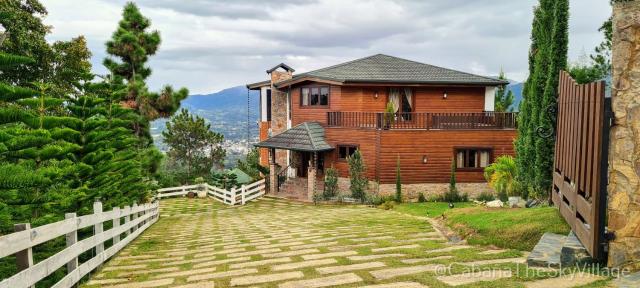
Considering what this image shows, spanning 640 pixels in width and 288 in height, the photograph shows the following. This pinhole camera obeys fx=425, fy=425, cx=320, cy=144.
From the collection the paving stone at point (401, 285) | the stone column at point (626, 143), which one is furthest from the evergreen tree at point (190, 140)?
the stone column at point (626, 143)

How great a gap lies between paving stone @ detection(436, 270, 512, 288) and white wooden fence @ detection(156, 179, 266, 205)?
1913 cm

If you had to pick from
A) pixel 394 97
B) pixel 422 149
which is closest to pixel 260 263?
pixel 422 149

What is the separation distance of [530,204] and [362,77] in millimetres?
14058

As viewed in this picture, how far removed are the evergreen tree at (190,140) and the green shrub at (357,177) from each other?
83.8 ft

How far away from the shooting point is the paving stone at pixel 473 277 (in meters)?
4.37

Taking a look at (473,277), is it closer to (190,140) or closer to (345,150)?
(345,150)

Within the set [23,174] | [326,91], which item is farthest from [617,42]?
[326,91]

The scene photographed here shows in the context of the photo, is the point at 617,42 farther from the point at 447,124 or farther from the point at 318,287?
the point at 447,124

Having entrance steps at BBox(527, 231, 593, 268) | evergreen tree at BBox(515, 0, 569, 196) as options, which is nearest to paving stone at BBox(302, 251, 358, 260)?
entrance steps at BBox(527, 231, 593, 268)

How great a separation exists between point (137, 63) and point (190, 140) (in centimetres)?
2374

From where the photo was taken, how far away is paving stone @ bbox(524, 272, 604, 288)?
4102 millimetres

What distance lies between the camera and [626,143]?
172 inches

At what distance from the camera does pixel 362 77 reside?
2397cm

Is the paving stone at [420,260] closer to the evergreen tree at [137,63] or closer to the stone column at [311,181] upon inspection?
the stone column at [311,181]
